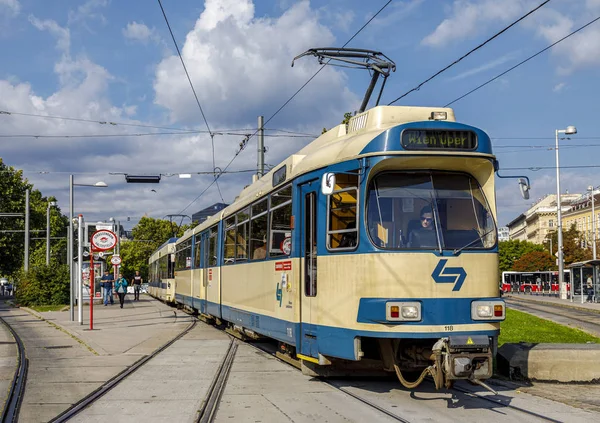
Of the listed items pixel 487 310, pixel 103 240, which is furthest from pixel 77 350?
pixel 487 310

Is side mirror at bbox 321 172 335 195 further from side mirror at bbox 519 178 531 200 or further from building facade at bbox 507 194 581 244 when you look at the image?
building facade at bbox 507 194 581 244

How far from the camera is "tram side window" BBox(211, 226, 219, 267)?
62.3ft

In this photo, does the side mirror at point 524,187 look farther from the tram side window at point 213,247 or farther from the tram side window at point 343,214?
the tram side window at point 213,247

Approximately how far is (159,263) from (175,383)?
1256 inches

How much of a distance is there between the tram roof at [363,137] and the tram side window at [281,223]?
0.23 meters

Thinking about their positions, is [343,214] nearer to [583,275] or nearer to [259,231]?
[259,231]

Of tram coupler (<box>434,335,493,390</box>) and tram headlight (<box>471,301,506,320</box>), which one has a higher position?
tram headlight (<box>471,301,506,320</box>)

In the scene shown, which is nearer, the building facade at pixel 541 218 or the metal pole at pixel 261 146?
the metal pole at pixel 261 146

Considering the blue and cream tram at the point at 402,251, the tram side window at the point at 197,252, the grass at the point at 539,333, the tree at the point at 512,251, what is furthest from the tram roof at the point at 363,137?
the tree at the point at 512,251

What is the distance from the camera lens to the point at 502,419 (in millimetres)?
7875

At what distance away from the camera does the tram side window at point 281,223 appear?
11.2m

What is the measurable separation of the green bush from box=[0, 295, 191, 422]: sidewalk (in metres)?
9.87

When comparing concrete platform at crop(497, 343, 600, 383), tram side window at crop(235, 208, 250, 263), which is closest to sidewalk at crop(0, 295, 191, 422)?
tram side window at crop(235, 208, 250, 263)

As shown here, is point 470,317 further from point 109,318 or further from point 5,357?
point 109,318
